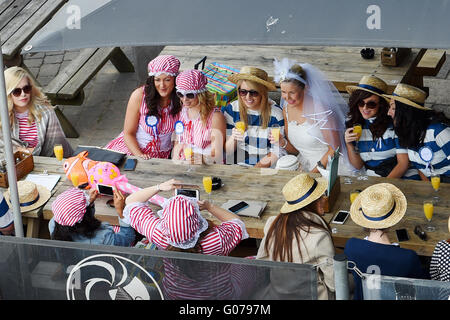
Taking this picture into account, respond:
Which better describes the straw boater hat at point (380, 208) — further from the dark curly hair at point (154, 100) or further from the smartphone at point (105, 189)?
the dark curly hair at point (154, 100)

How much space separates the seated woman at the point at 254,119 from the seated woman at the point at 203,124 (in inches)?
4.4

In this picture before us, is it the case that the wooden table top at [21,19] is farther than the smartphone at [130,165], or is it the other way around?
the wooden table top at [21,19]

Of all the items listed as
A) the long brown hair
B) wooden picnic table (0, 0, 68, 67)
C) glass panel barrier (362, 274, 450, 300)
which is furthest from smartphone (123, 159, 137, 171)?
glass panel barrier (362, 274, 450, 300)

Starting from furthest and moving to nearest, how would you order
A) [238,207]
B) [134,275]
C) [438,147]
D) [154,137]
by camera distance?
[154,137]
[438,147]
[238,207]
[134,275]

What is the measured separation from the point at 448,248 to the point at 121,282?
203cm

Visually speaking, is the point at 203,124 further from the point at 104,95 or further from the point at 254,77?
the point at 104,95

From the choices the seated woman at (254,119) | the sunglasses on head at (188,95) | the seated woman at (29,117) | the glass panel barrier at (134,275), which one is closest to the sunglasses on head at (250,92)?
the seated woman at (254,119)

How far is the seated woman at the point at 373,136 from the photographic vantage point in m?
6.23

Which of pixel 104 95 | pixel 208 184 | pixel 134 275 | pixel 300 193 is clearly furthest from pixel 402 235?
pixel 104 95

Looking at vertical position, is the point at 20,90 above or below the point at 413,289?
below

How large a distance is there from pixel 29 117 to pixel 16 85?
0.33 metres

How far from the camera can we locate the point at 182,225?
471 centimetres

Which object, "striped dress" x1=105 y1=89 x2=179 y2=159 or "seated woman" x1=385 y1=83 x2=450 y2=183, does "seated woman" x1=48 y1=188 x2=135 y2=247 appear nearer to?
"striped dress" x1=105 y1=89 x2=179 y2=159
